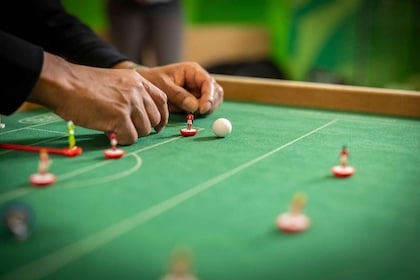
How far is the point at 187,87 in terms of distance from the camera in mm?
1882

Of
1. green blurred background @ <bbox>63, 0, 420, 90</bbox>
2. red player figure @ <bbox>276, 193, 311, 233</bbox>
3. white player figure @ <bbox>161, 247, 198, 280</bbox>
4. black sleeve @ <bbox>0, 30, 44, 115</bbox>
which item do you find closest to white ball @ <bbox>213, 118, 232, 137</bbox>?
black sleeve @ <bbox>0, 30, 44, 115</bbox>

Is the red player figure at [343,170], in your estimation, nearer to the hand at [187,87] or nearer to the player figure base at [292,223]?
the player figure base at [292,223]

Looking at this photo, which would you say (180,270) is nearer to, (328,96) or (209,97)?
(209,97)

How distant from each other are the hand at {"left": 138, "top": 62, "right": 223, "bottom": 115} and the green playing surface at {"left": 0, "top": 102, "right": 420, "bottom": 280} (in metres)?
0.22

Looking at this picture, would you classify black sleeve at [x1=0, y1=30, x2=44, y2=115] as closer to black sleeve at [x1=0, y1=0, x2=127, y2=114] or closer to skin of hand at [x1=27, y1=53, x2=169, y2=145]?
skin of hand at [x1=27, y1=53, x2=169, y2=145]

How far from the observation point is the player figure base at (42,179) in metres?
1.05

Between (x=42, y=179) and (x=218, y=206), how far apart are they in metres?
0.36

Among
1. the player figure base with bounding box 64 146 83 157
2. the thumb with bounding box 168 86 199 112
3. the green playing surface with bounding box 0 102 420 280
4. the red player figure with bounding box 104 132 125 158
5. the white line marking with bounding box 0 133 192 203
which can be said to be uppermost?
the thumb with bounding box 168 86 199 112

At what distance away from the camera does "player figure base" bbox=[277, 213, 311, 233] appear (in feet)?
2.77

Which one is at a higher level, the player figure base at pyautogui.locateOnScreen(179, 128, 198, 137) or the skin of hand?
the skin of hand

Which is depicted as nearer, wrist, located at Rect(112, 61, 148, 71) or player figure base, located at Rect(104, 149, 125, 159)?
player figure base, located at Rect(104, 149, 125, 159)

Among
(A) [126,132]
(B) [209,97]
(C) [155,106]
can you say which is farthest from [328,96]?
(A) [126,132]

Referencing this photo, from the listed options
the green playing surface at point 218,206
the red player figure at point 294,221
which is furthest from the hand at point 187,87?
the red player figure at point 294,221

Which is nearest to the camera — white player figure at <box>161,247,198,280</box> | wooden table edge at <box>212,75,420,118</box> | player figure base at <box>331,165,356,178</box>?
white player figure at <box>161,247,198,280</box>
